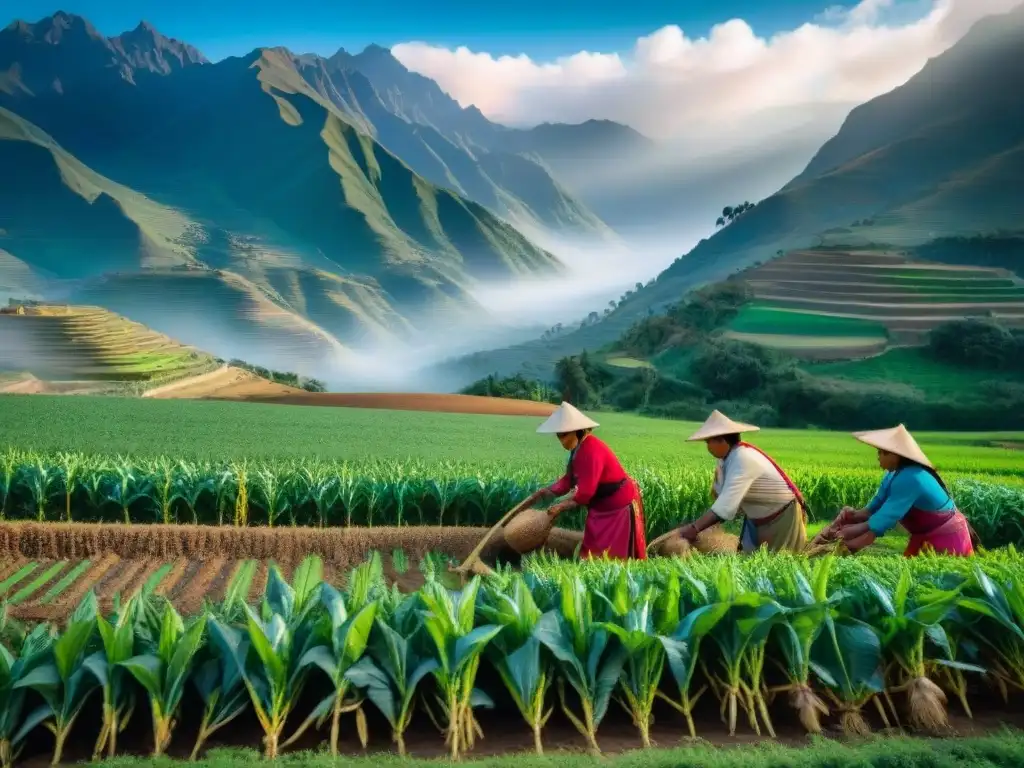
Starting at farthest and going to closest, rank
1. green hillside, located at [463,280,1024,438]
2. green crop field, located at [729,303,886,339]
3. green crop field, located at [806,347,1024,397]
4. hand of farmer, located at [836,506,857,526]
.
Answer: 1. green crop field, located at [729,303,886,339]
2. green crop field, located at [806,347,1024,397]
3. green hillside, located at [463,280,1024,438]
4. hand of farmer, located at [836,506,857,526]

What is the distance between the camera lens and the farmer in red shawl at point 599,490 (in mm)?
6250

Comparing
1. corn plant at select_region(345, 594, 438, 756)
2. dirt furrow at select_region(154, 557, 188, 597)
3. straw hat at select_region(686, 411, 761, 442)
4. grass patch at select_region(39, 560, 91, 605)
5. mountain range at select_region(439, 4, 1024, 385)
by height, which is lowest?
dirt furrow at select_region(154, 557, 188, 597)

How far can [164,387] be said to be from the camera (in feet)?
123

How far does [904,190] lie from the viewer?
74.0 m

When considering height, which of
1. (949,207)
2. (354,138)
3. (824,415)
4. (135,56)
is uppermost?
(135,56)

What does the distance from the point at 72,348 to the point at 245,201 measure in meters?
69.6

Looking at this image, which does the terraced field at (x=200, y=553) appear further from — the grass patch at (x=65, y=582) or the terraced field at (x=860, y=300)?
the terraced field at (x=860, y=300)

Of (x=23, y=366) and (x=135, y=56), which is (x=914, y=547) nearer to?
(x=23, y=366)

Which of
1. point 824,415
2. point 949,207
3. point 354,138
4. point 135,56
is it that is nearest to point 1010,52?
point 949,207

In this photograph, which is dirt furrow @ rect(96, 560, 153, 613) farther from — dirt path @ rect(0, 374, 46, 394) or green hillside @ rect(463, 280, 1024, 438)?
green hillside @ rect(463, 280, 1024, 438)

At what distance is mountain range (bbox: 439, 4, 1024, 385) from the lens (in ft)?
194

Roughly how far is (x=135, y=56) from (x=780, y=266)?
105949 mm

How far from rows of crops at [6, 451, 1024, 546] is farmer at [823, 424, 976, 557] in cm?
397

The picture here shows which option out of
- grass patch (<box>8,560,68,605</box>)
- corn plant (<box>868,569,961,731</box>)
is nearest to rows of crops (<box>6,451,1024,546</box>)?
grass patch (<box>8,560,68,605</box>)
